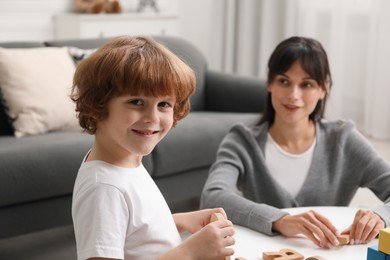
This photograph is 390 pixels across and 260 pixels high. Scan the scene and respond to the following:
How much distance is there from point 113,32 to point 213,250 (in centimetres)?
399

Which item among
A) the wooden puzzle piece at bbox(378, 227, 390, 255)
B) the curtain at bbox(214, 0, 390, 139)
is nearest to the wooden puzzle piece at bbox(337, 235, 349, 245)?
the wooden puzzle piece at bbox(378, 227, 390, 255)

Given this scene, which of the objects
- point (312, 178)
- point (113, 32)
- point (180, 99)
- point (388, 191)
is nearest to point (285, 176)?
point (312, 178)

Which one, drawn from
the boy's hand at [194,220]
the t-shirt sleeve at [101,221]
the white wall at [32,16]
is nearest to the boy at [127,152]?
the t-shirt sleeve at [101,221]

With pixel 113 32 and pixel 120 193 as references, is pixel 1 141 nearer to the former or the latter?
pixel 120 193

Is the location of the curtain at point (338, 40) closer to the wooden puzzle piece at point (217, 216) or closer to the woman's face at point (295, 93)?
the woman's face at point (295, 93)

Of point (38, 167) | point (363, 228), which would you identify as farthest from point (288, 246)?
point (38, 167)

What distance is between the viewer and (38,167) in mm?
2752

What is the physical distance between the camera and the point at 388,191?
192 cm

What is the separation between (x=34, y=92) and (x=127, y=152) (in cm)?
197

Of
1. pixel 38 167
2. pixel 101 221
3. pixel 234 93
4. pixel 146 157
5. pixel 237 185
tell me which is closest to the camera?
pixel 101 221

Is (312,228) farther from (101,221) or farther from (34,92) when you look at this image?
(34,92)

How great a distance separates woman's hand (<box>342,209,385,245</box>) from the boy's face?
0.56 meters

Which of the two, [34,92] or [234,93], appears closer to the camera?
[34,92]

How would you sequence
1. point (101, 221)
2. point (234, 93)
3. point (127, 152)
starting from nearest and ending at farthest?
1. point (101, 221)
2. point (127, 152)
3. point (234, 93)
